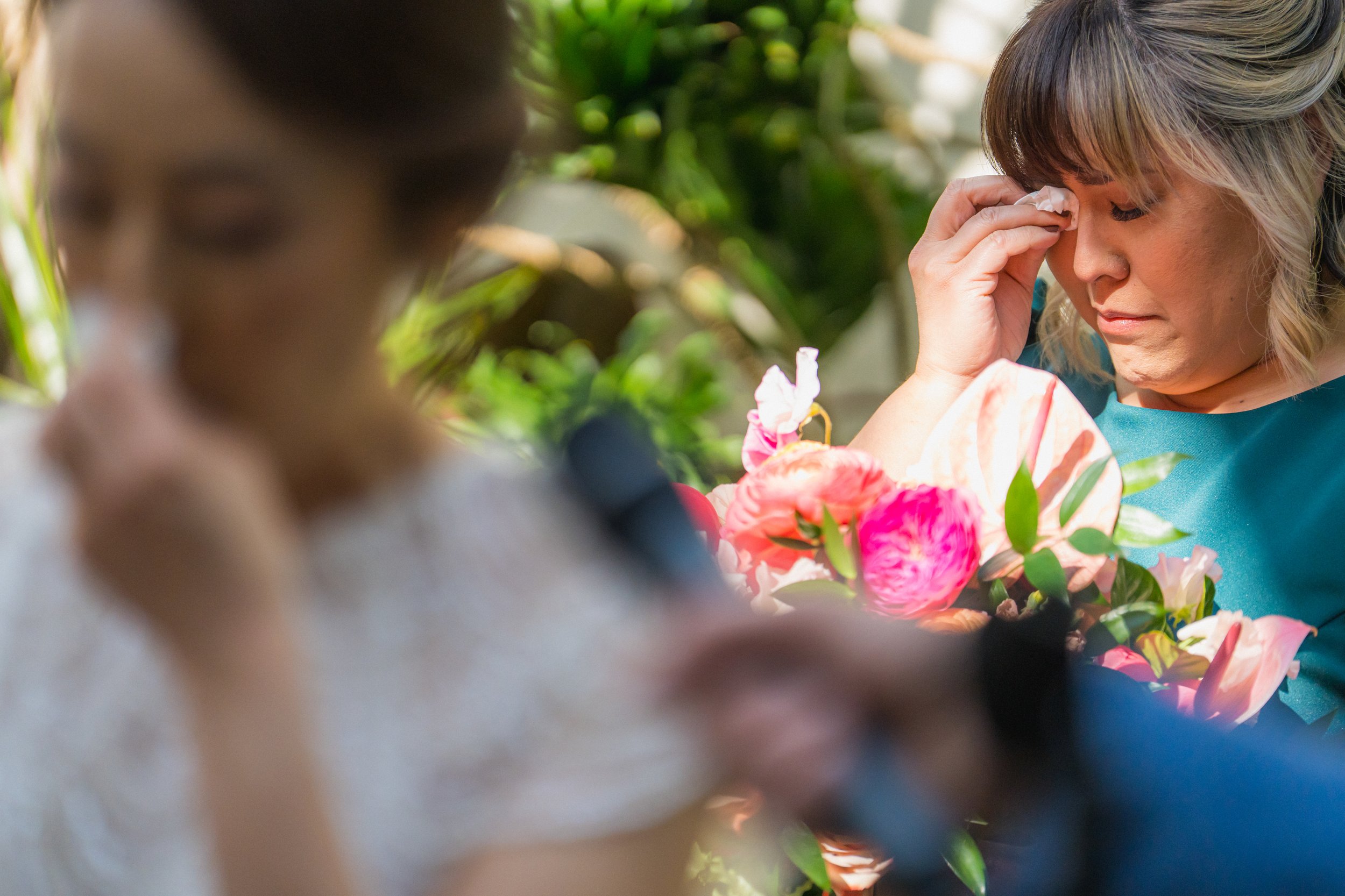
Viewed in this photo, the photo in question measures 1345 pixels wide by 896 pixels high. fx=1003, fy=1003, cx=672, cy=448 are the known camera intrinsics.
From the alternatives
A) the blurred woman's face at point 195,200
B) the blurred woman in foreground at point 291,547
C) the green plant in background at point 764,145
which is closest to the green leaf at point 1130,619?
the blurred woman in foreground at point 291,547

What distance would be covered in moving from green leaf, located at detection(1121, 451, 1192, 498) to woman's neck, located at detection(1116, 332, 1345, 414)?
249mm

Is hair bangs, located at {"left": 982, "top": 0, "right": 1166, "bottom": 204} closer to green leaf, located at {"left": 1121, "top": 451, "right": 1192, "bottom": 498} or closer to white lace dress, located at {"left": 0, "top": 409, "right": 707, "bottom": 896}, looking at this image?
green leaf, located at {"left": 1121, "top": 451, "right": 1192, "bottom": 498}

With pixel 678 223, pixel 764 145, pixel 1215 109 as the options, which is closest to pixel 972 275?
pixel 1215 109

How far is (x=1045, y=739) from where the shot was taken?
0.28m

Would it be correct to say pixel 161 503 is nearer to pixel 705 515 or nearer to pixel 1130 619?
pixel 705 515

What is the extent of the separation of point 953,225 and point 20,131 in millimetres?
485

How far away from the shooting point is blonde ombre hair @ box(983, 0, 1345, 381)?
0.55 meters

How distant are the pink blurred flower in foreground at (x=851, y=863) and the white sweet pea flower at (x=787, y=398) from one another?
21 cm

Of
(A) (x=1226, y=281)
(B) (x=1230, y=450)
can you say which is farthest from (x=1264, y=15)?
(B) (x=1230, y=450)

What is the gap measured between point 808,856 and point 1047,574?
0.14 meters

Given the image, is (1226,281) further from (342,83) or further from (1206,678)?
(342,83)

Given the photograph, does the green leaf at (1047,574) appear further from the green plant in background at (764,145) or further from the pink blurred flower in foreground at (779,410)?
the green plant in background at (764,145)

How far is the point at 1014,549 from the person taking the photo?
0.41m

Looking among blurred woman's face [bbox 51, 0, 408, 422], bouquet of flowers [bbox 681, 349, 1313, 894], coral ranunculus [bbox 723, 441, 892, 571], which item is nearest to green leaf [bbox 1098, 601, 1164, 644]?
bouquet of flowers [bbox 681, 349, 1313, 894]
